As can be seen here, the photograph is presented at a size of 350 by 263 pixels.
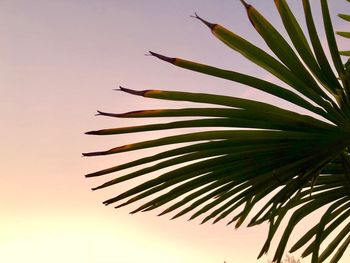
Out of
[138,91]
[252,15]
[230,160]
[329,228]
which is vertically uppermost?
[252,15]

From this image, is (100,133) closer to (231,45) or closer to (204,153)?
(204,153)

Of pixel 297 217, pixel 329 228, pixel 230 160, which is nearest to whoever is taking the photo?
pixel 230 160

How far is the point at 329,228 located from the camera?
280cm

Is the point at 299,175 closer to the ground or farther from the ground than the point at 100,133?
closer to the ground

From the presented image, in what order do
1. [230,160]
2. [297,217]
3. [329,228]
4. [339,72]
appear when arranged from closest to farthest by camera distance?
[339,72] → [230,160] → [297,217] → [329,228]

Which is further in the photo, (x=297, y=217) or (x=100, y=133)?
A: (x=297, y=217)

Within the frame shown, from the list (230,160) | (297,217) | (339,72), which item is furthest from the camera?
(297,217)

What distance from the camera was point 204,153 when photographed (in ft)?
6.66

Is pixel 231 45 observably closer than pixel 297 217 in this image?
Yes

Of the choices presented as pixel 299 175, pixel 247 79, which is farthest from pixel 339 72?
pixel 299 175

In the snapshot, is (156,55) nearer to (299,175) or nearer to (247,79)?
(247,79)

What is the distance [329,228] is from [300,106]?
1.16 m

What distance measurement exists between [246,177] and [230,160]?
0.68 feet

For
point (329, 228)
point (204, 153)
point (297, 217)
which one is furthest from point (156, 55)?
point (329, 228)
